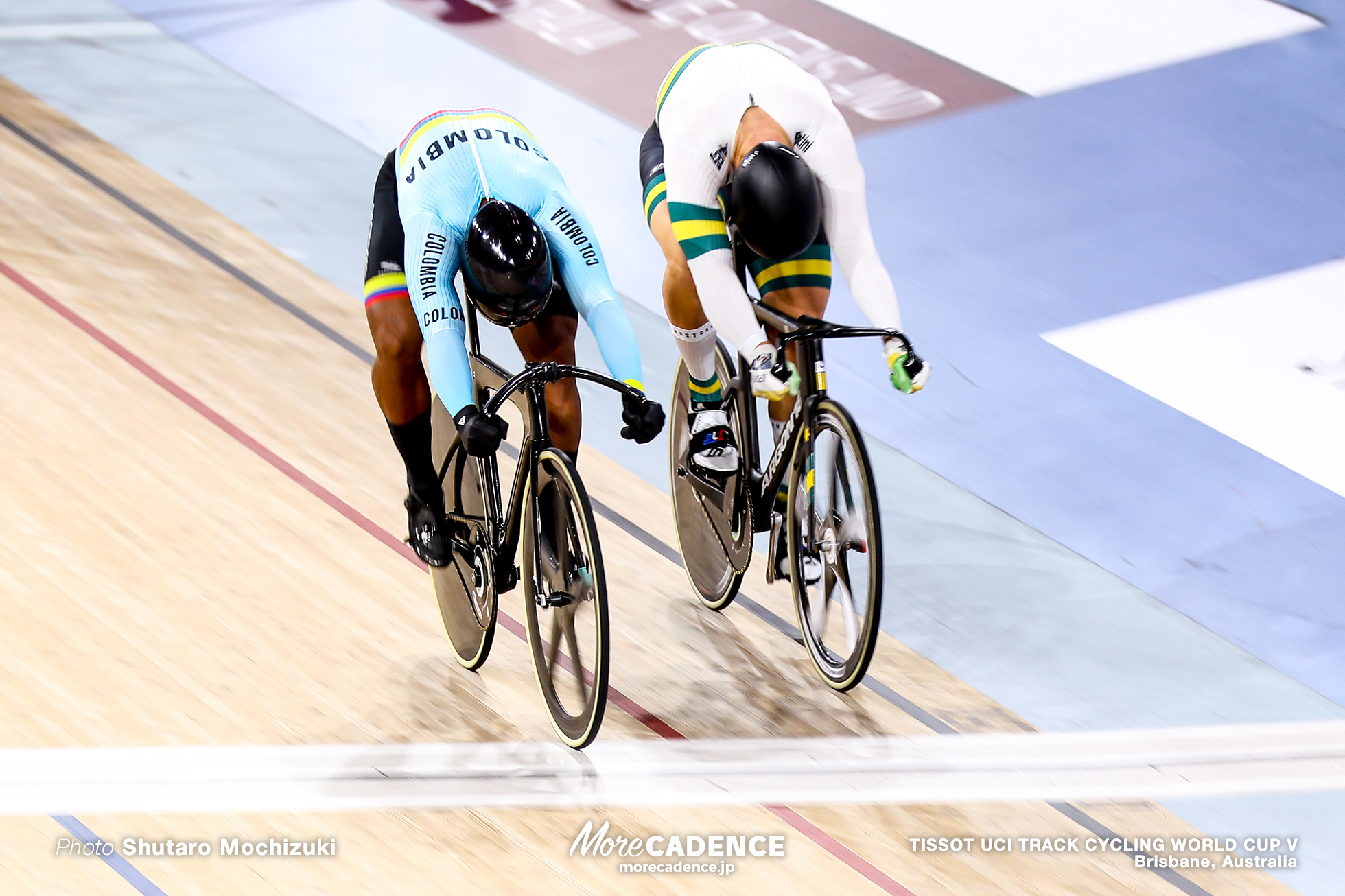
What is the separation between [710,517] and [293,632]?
3.53 ft

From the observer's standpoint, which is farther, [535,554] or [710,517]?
[710,517]

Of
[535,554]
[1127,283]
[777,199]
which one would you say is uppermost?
[777,199]

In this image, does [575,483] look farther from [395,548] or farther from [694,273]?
[395,548]

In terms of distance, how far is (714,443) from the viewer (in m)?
3.64

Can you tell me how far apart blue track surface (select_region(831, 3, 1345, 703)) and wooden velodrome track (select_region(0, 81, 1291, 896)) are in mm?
849

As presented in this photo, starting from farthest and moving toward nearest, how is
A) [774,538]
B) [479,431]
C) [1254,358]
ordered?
1. [1254,358]
2. [774,538]
3. [479,431]

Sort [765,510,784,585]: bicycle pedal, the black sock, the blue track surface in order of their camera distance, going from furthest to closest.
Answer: the blue track surface
[765,510,784,585]: bicycle pedal
the black sock

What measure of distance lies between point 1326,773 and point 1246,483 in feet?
3.89

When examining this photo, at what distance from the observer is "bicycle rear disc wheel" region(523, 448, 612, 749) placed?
3045 millimetres

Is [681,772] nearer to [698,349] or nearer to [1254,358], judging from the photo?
[698,349]

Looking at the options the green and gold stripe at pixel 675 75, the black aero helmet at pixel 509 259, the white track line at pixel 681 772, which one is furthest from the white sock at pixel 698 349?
the white track line at pixel 681 772

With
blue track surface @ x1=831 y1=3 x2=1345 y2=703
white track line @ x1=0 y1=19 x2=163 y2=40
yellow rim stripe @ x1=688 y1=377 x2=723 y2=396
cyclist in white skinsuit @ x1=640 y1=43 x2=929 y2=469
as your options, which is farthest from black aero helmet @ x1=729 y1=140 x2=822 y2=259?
white track line @ x1=0 y1=19 x2=163 y2=40

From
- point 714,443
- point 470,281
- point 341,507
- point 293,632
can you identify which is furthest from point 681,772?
point 341,507

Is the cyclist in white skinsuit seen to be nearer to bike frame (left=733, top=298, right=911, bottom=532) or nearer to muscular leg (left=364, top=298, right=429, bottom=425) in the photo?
bike frame (left=733, top=298, right=911, bottom=532)
